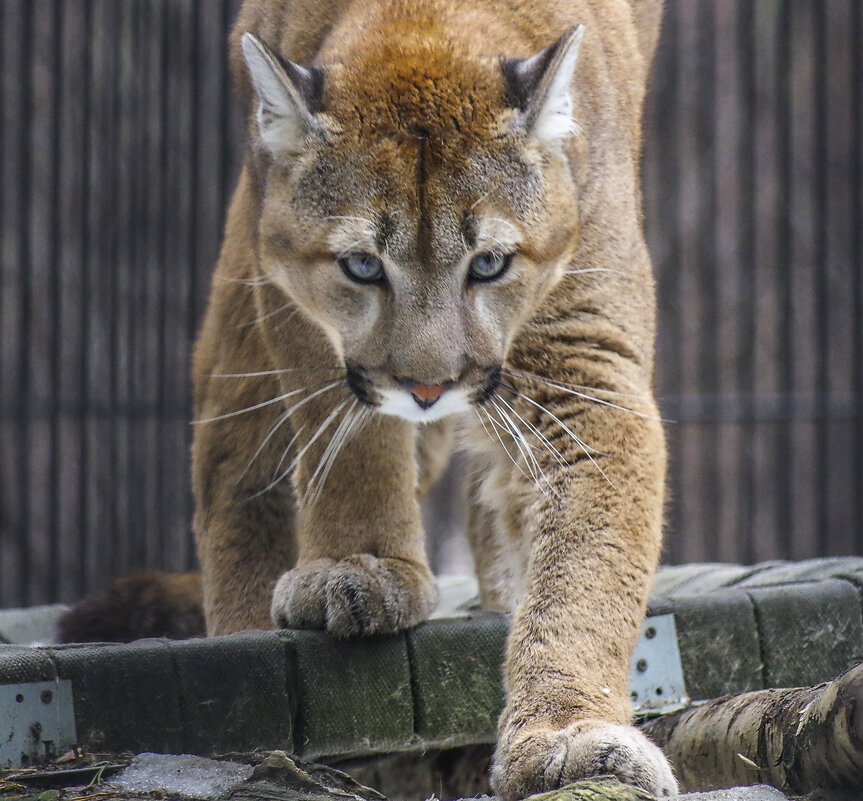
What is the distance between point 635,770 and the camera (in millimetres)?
2006

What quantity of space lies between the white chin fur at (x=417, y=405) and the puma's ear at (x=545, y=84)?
1.94ft

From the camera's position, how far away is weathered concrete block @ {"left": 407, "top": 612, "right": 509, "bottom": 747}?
275 centimetres

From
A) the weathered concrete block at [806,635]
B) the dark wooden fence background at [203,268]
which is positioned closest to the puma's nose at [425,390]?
the weathered concrete block at [806,635]

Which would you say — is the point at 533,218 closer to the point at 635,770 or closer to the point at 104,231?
the point at 635,770

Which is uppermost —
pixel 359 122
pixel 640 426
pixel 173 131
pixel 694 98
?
pixel 694 98

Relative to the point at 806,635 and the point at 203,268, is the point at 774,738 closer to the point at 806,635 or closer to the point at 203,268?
the point at 806,635

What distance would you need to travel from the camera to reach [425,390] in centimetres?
252

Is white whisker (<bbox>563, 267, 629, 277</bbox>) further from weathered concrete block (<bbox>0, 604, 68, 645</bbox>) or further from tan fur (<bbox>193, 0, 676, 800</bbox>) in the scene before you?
weathered concrete block (<bbox>0, 604, 68, 645</bbox>)

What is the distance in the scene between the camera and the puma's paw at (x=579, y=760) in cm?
201

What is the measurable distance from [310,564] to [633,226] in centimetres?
111

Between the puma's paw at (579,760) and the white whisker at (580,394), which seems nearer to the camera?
the puma's paw at (579,760)

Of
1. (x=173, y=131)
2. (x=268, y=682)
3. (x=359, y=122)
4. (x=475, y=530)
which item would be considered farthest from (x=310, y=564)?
(x=173, y=131)

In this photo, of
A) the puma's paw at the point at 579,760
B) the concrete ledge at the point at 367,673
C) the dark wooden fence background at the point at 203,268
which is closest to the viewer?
the puma's paw at the point at 579,760

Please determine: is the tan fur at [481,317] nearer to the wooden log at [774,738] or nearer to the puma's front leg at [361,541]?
the puma's front leg at [361,541]
